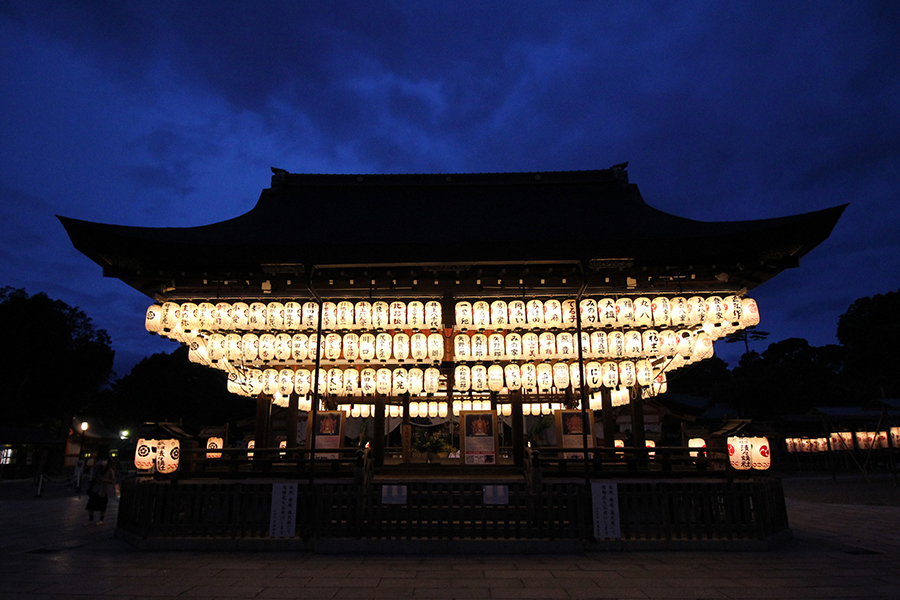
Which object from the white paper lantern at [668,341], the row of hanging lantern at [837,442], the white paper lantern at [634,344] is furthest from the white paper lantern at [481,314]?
the row of hanging lantern at [837,442]

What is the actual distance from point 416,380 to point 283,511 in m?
4.69

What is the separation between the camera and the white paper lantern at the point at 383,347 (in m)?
11.2

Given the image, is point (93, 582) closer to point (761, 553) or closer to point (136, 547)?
point (136, 547)

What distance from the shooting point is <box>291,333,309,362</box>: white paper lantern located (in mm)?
11031

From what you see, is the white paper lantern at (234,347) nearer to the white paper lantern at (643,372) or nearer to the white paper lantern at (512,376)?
the white paper lantern at (512,376)

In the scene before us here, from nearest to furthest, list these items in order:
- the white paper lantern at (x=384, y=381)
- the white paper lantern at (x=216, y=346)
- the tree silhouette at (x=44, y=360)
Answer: the white paper lantern at (x=216, y=346), the white paper lantern at (x=384, y=381), the tree silhouette at (x=44, y=360)

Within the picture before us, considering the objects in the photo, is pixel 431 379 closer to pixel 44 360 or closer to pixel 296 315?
pixel 296 315

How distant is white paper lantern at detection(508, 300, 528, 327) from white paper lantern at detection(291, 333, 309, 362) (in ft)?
15.8

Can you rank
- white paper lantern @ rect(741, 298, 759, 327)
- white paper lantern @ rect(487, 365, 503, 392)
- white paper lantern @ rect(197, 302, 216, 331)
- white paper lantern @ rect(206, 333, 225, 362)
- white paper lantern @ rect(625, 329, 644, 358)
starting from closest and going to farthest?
white paper lantern @ rect(741, 298, 759, 327) < white paper lantern @ rect(197, 302, 216, 331) < white paper lantern @ rect(625, 329, 644, 358) < white paper lantern @ rect(206, 333, 225, 362) < white paper lantern @ rect(487, 365, 503, 392)

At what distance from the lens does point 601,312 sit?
10469 millimetres

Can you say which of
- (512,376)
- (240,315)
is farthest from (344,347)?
(512,376)

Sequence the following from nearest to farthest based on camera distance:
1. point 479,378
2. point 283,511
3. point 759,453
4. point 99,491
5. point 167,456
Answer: point 283,511 → point 759,453 → point 167,456 → point 479,378 → point 99,491

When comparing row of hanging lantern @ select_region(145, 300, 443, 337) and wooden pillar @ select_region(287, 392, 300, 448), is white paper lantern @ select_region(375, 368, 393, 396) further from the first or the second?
wooden pillar @ select_region(287, 392, 300, 448)

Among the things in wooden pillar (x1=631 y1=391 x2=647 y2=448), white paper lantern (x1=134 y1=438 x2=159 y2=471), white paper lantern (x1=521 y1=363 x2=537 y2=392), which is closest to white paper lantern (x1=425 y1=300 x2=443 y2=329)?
white paper lantern (x1=521 y1=363 x2=537 y2=392)
